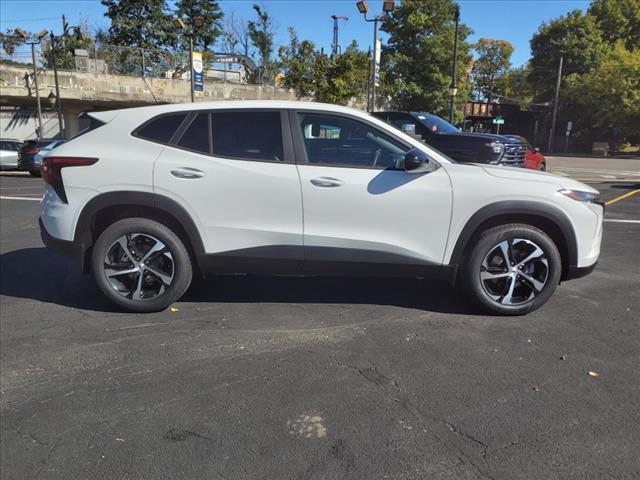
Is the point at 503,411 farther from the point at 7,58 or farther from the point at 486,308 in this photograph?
the point at 7,58

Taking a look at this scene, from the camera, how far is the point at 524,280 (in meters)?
4.27

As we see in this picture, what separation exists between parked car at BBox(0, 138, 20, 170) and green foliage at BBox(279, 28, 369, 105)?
16870 millimetres

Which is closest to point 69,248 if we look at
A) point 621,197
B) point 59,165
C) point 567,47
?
point 59,165

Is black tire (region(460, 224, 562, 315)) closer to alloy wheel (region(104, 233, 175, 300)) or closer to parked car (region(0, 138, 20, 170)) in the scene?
alloy wheel (region(104, 233, 175, 300))

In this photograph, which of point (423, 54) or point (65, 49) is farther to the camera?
point (423, 54)

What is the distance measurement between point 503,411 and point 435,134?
8.15m

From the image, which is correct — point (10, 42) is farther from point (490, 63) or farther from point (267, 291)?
point (490, 63)

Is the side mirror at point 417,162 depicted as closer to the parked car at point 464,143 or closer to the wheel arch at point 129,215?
the wheel arch at point 129,215

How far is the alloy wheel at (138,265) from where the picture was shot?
4312mm

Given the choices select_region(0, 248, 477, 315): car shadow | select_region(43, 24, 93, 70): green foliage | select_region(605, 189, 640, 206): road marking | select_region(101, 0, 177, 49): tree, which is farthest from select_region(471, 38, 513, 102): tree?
select_region(0, 248, 477, 315): car shadow

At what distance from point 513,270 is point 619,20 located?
6368 centimetres

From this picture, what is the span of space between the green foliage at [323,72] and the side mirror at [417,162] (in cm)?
2764

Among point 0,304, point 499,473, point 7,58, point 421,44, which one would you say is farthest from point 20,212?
point 421,44

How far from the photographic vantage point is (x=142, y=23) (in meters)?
46.4
